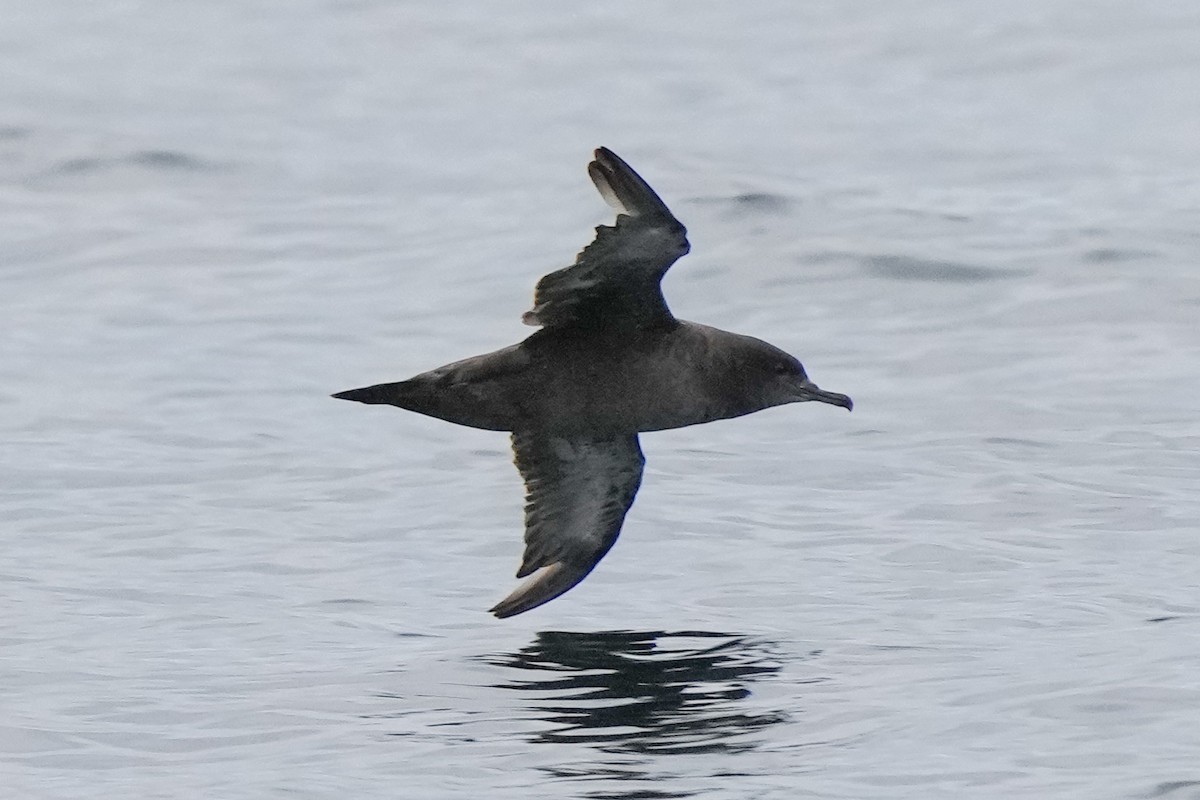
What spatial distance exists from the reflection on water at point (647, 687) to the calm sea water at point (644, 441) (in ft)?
0.08

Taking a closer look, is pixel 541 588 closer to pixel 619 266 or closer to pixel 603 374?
pixel 603 374

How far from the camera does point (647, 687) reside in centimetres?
877

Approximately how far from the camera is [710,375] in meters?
8.95

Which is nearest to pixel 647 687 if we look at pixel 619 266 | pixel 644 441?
pixel 619 266

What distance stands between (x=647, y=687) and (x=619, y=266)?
62.7 inches

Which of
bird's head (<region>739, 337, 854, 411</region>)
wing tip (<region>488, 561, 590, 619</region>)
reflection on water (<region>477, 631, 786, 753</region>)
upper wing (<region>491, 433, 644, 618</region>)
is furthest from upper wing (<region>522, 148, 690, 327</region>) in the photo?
reflection on water (<region>477, 631, 786, 753</region>)

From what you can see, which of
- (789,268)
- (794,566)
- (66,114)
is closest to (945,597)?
(794,566)

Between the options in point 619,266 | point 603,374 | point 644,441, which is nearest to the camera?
point 619,266

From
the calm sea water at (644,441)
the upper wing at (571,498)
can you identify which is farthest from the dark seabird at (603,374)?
the calm sea water at (644,441)

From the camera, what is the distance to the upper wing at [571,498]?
9.51 m

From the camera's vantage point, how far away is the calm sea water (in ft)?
27.2

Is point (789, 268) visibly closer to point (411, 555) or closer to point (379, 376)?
point (379, 376)

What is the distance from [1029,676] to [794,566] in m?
2.08

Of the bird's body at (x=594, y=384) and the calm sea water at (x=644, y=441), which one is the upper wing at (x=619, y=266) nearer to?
the bird's body at (x=594, y=384)
